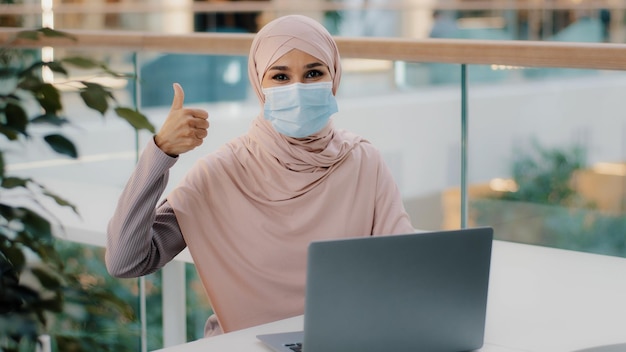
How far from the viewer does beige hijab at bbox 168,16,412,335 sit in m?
1.71

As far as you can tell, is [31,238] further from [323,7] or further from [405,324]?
[323,7]

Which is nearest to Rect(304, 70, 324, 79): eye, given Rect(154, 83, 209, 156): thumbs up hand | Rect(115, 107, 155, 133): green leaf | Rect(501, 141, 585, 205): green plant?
Rect(154, 83, 209, 156): thumbs up hand

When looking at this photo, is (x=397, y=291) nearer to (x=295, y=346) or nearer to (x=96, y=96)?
(x=295, y=346)

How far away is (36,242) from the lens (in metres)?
1.30

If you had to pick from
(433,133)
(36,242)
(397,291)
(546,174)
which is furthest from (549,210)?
(36,242)

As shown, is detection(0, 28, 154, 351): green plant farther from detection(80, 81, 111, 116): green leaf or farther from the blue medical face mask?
the blue medical face mask

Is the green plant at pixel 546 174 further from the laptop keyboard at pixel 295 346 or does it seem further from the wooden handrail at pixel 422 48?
the laptop keyboard at pixel 295 346

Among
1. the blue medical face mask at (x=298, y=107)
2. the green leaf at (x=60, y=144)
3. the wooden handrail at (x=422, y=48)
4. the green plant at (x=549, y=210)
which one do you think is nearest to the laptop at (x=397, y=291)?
the green leaf at (x=60, y=144)

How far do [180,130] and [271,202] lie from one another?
254 millimetres

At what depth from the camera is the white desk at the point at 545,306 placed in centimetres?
142

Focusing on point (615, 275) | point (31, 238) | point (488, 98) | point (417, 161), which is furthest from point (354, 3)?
point (31, 238)

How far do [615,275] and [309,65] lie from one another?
78 centimetres

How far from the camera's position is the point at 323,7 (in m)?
9.70

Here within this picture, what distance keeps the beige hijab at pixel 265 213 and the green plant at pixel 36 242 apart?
0.33 meters
